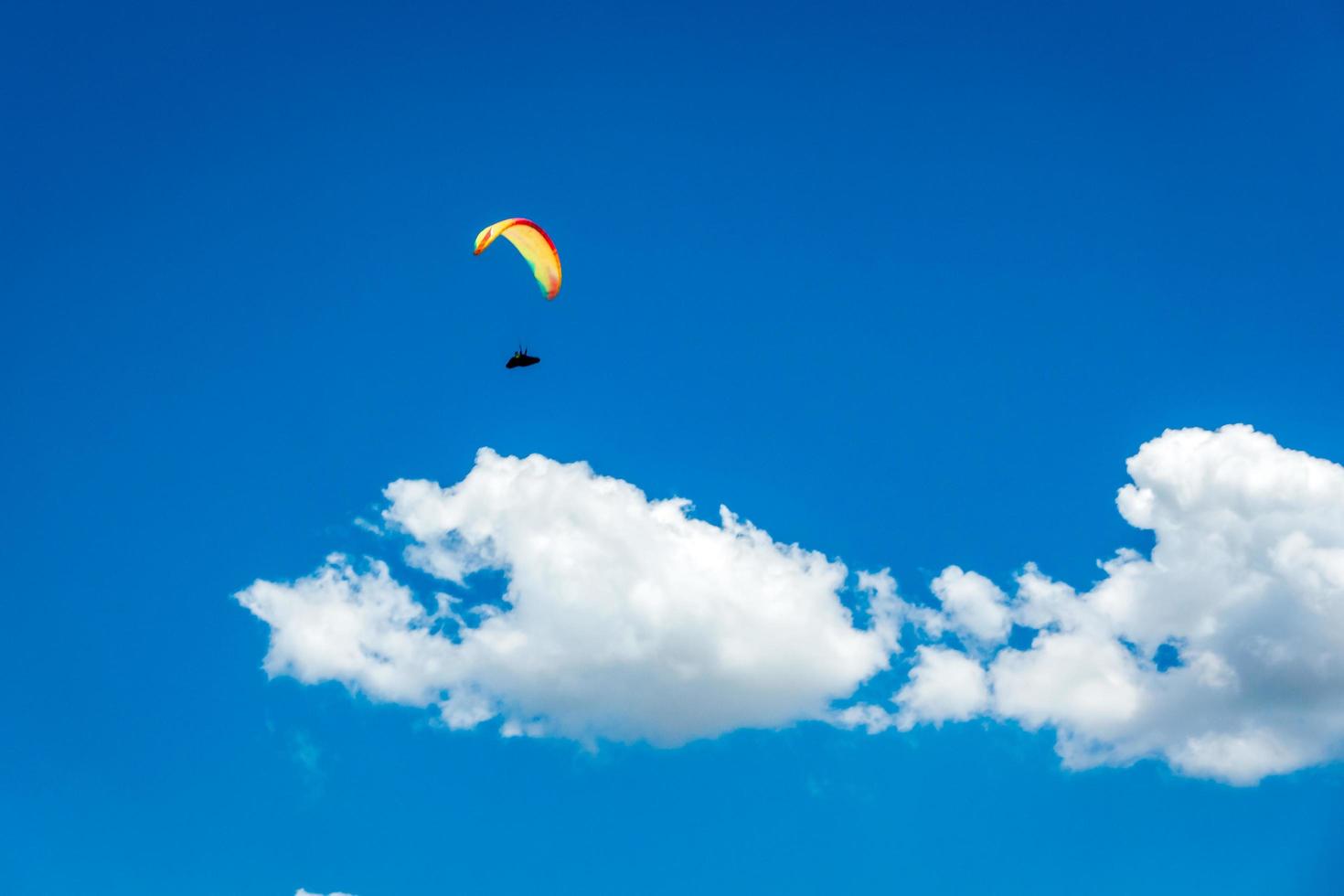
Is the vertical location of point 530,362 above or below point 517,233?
below

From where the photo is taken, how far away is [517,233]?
9494cm

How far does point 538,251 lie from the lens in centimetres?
9581

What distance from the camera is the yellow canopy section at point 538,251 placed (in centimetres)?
9475

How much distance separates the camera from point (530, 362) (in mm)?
92562

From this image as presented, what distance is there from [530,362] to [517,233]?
953 cm

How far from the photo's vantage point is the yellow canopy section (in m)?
94.8
